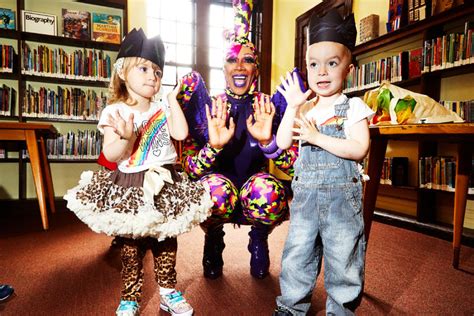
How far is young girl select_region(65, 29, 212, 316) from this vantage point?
1.05 meters

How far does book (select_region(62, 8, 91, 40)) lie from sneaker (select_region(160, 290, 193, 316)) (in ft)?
11.8

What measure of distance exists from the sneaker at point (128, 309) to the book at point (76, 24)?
141 inches

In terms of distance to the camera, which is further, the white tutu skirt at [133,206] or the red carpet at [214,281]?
the red carpet at [214,281]

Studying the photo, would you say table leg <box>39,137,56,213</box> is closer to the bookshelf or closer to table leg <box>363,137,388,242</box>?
the bookshelf

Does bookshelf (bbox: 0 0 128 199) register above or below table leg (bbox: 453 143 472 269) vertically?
above

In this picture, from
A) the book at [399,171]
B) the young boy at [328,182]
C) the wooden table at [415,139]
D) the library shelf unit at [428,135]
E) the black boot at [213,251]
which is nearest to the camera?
the young boy at [328,182]

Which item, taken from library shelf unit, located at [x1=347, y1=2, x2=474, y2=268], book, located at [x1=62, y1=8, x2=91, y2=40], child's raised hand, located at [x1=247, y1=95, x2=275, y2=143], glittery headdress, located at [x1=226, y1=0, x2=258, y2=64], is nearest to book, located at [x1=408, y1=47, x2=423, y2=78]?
library shelf unit, located at [x1=347, y1=2, x2=474, y2=268]

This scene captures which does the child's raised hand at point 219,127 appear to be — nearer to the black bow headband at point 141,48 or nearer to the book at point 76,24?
the black bow headband at point 141,48

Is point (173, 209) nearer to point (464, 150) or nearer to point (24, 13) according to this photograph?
point (464, 150)

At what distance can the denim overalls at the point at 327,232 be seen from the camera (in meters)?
1.00

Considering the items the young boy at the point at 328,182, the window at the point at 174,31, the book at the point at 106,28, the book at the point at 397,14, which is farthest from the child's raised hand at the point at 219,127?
the window at the point at 174,31

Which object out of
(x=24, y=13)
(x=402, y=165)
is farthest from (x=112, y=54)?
(x=402, y=165)

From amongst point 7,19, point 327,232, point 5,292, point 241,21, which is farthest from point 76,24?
point 327,232

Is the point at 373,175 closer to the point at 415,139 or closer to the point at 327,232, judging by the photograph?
the point at 415,139
